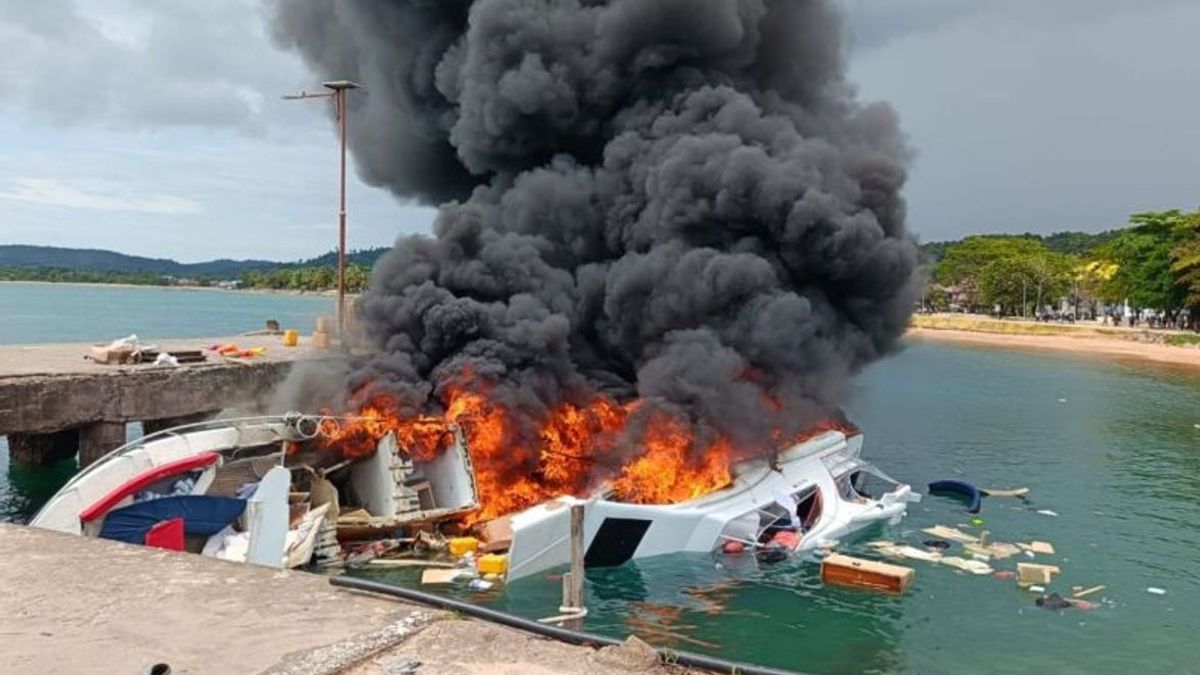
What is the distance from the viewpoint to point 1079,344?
270 ft

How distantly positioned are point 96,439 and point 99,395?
102 cm

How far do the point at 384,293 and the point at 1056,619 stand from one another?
44.0 ft

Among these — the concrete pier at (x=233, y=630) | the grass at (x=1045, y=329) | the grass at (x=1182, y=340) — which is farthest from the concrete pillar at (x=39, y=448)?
the grass at (x=1182, y=340)

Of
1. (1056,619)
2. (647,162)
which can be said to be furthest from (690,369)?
(1056,619)

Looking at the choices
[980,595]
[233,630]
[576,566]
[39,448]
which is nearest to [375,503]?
[576,566]

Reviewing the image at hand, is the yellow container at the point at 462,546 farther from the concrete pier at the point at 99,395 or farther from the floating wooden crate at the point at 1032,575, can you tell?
the floating wooden crate at the point at 1032,575

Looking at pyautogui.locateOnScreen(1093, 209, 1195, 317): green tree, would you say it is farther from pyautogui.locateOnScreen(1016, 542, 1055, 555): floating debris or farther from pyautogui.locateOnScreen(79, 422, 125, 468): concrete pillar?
pyautogui.locateOnScreen(79, 422, 125, 468): concrete pillar

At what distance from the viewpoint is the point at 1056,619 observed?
14430 mm

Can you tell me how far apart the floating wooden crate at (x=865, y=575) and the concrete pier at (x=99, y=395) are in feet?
40.8

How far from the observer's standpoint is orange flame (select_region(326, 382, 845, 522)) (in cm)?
1725

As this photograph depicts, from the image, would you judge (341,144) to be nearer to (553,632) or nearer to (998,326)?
(553,632)

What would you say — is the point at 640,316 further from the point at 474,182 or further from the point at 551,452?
the point at 474,182

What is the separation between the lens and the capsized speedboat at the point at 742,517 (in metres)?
15.1

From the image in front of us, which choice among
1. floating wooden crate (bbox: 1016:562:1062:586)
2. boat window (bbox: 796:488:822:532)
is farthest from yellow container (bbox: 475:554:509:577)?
floating wooden crate (bbox: 1016:562:1062:586)
